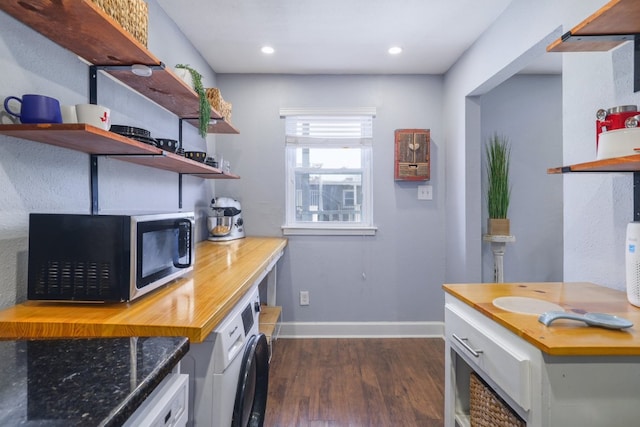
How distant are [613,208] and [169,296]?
1.71 metres

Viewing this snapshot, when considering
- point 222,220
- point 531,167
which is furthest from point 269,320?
point 531,167

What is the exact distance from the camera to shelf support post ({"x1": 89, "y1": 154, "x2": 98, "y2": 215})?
1.36m

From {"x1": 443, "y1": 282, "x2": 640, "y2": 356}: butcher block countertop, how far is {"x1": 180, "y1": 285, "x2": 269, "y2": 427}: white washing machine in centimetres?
83

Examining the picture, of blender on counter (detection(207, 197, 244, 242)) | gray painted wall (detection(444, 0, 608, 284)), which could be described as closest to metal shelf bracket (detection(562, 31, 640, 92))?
gray painted wall (detection(444, 0, 608, 284))

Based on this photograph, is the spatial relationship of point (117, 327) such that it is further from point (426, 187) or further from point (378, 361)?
point (426, 187)

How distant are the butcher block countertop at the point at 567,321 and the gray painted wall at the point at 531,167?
1690 mm

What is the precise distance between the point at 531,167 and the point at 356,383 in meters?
2.36

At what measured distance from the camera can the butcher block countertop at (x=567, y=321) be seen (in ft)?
2.47

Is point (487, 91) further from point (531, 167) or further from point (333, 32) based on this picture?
point (333, 32)

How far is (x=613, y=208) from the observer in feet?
4.07

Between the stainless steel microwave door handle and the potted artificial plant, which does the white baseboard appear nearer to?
the potted artificial plant

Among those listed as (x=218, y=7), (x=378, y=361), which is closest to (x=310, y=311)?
(x=378, y=361)

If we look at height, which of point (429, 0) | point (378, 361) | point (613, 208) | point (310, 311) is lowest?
point (378, 361)

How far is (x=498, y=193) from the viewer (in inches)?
102
